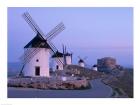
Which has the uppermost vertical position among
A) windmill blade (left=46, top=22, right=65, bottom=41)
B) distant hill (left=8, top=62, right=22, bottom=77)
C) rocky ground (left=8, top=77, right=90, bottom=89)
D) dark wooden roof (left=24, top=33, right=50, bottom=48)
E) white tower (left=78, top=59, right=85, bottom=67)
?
windmill blade (left=46, top=22, right=65, bottom=41)

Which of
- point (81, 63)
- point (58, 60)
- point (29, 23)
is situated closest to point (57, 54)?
point (58, 60)

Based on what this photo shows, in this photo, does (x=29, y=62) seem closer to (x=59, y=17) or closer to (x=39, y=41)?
(x=39, y=41)

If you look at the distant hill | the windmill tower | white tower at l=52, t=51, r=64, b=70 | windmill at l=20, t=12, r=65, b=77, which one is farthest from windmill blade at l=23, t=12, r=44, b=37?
the distant hill

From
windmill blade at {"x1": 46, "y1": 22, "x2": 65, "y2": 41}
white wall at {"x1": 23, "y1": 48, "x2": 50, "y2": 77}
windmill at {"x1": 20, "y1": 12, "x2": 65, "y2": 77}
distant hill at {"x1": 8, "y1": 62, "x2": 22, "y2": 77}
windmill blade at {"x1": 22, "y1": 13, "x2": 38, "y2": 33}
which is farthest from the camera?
white wall at {"x1": 23, "y1": 48, "x2": 50, "y2": 77}

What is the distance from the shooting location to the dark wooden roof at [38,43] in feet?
42.5

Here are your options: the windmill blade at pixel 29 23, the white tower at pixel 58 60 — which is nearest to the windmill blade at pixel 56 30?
the windmill blade at pixel 29 23

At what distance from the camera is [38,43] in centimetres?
1324

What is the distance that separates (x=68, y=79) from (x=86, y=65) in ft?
2.27

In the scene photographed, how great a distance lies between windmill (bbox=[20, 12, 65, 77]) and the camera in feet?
42.3

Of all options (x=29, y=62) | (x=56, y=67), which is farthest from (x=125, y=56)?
(x=29, y=62)

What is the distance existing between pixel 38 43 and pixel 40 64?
0.67 m

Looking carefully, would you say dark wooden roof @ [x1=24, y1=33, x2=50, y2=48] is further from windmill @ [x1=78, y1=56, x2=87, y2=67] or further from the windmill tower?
windmill @ [x1=78, y1=56, x2=87, y2=67]

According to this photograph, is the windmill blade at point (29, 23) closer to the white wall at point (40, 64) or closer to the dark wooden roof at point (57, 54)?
the white wall at point (40, 64)

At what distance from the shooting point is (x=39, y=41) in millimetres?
13195
